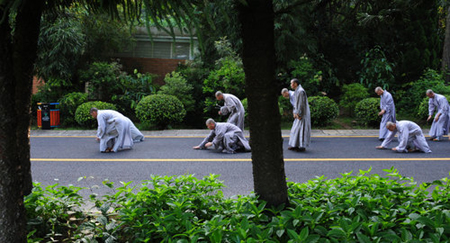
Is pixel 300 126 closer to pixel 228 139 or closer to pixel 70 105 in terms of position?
pixel 228 139

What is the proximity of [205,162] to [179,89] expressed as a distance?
783cm

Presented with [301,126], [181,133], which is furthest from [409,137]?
[181,133]

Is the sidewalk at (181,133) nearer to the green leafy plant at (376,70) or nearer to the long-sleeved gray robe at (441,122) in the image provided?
the long-sleeved gray robe at (441,122)

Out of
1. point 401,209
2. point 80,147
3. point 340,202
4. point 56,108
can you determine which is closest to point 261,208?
point 340,202

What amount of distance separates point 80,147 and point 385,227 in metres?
10.3

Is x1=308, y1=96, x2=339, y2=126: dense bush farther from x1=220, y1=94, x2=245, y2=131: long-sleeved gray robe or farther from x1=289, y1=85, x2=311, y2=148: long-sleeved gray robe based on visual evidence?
x1=289, y1=85, x2=311, y2=148: long-sleeved gray robe

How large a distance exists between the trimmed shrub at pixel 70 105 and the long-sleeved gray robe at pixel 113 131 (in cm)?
600

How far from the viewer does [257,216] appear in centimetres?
458

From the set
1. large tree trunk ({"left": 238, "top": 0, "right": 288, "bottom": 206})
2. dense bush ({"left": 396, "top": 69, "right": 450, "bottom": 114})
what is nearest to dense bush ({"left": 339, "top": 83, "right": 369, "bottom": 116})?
dense bush ({"left": 396, "top": 69, "right": 450, "bottom": 114})

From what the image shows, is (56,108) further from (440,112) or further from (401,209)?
(401,209)

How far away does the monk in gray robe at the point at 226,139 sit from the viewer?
1203 cm

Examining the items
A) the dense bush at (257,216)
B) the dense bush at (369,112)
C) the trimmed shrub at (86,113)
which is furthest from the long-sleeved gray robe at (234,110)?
the dense bush at (257,216)

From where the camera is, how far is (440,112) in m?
14.1

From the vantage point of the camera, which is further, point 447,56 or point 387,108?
point 447,56
